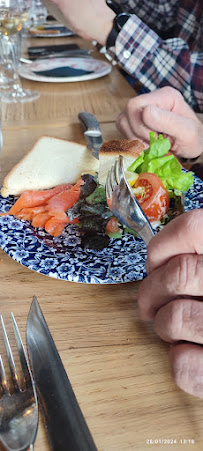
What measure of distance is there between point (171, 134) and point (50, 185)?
12.1 inches

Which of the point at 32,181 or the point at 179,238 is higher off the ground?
the point at 179,238

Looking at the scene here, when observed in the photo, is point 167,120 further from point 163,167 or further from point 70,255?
point 70,255

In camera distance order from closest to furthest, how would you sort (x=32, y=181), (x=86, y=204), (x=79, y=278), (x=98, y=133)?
(x=79, y=278) → (x=86, y=204) → (x=32, y=181) → (x=98, y=133)

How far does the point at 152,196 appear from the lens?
2.39 ft

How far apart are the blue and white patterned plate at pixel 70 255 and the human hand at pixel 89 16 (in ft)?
3.38

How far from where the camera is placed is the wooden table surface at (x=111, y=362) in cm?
41

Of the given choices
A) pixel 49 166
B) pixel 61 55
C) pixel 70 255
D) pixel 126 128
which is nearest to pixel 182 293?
pixel 70 255

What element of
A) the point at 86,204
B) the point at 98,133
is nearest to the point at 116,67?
the point at 98,133

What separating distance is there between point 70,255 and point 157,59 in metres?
1.05

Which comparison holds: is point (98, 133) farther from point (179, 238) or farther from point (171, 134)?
point (179, 238)

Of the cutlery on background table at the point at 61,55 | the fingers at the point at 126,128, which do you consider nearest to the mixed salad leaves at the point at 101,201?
the fingers at the point at 126,128

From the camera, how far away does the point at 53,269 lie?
599 mm

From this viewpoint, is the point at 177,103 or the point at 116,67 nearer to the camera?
the point at 177,103

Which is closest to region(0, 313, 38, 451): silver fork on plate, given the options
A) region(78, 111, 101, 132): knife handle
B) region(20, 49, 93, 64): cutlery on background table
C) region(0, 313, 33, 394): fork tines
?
region(0, 313, 33, 394): fork tines
